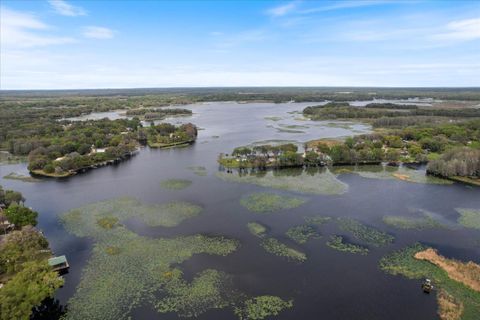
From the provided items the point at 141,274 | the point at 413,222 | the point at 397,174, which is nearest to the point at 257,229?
the point at 141,274

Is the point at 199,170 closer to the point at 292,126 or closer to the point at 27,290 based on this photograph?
the point at 27,290

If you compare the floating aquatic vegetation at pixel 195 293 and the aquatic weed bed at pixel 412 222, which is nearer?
the floating aquatic vegetation at pixel 195 293

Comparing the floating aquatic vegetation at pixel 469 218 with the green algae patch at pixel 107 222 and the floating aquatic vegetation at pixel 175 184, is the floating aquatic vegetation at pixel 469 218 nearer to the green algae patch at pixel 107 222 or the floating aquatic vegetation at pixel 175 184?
the floating aquatic vegetation at pixel 175 184

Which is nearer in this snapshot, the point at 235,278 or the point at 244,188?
the point at 235,278

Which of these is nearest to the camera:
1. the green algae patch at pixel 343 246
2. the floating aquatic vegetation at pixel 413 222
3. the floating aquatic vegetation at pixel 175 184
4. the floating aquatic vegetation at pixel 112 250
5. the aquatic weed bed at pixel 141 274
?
the aquatic weed bed at pixel 141 274

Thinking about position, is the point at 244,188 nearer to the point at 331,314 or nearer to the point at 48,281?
the point at 331,314

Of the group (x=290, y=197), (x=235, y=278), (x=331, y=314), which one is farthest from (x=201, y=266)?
(x=290, y=197)

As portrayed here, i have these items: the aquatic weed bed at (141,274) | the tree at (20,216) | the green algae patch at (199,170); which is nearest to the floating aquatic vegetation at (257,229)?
the aquatic weed bed at (141,274)

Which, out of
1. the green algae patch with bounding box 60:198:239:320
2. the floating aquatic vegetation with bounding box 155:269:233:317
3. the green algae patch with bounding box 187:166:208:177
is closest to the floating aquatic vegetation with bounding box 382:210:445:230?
the green algae patch with bounding box 60:198:239:320
